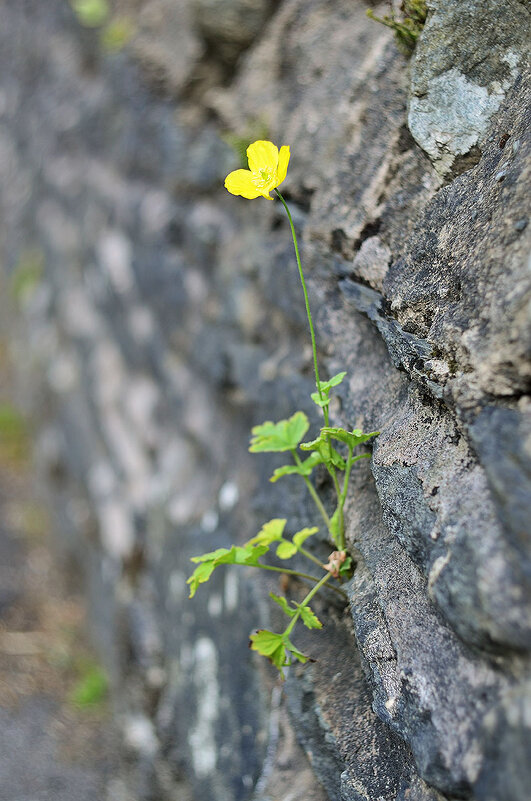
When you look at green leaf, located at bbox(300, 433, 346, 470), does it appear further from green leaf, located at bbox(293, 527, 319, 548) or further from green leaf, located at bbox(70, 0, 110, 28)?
green leaf, located at bbox(70, 0, 110, 28)

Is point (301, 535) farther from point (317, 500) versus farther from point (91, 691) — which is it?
point (91, 691)

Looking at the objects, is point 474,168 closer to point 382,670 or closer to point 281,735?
point 382,670

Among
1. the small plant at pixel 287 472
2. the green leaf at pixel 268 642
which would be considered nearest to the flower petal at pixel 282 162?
the small plant at pixel 287 472

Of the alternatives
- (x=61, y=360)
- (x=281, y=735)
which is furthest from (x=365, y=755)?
(x=61, y=360)

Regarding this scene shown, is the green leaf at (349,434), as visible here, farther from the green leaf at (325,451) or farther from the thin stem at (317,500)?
the thin stem at (317,500)

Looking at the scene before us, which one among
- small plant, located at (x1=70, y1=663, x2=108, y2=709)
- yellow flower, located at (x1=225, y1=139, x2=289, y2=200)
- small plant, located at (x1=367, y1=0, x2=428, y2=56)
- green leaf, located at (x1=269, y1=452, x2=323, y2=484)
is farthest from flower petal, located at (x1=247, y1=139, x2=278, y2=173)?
small plant, located at (x1=70, y1=663, x2=108, y2=709)
